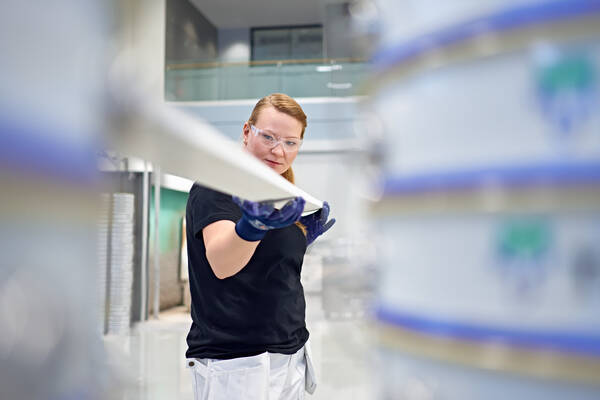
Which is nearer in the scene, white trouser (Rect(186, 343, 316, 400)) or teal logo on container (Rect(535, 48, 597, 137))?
teal logo on container (Rect(535, 48, 597, 137))

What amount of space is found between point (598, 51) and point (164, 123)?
11.4 inches

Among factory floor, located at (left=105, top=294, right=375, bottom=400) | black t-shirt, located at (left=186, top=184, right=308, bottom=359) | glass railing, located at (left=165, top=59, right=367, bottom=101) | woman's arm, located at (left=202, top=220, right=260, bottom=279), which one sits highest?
glass railing, located at (left=165, top=59, right=367, bottom=101)

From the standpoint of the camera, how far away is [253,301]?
1282 millimetres

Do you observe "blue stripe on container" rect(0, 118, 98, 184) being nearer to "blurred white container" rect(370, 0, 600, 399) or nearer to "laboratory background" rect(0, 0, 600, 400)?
"laboratory background" rect(0, 0, 600, 400)

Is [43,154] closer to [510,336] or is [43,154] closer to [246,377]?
[510,336]

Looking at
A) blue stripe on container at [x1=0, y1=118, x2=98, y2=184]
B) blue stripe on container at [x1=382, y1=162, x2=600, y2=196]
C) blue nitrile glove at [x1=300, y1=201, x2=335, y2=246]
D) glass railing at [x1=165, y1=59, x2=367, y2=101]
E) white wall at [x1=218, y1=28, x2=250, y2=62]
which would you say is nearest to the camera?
blue stripe on container at [x1=0, y1=118, x2=98, y2=184]

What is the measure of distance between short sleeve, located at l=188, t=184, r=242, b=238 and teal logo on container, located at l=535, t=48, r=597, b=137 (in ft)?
2.71

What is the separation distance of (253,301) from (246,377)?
0.17 metres

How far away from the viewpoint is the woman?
1.22m

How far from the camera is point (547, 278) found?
36 centimetres

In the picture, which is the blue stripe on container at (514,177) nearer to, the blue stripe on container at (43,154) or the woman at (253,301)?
the blue stripe on container at (43,154)

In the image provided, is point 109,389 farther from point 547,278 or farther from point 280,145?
point 280,145

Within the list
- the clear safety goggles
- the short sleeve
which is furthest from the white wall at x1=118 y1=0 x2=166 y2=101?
the clear safety goggles

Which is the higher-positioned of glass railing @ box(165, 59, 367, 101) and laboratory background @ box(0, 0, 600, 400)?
glass railing @ box(165, 59, 367, 101)
